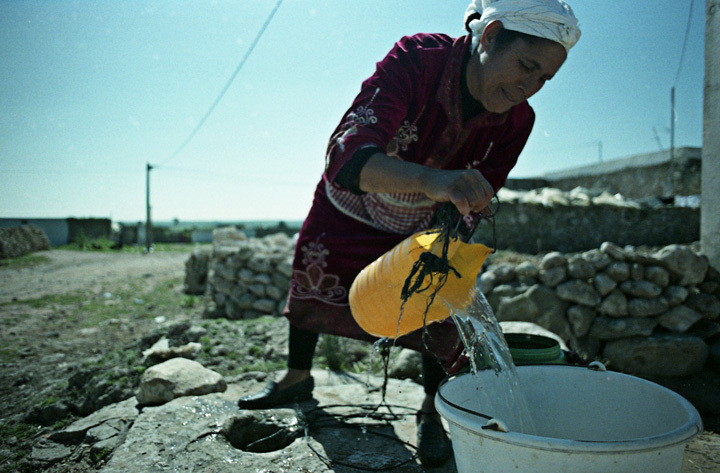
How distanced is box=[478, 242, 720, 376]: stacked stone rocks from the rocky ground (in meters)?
1.47

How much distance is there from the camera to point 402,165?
1.41 metres

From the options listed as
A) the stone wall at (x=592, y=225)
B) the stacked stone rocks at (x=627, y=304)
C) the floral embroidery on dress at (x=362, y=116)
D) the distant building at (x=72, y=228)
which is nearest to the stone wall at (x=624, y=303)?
the stacked stone rocks at (x=627, y=304)

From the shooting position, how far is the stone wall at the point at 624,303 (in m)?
3.74

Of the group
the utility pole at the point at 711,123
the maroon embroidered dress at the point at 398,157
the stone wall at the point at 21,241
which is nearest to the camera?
the maroon embroidered dress at the point at 398,157

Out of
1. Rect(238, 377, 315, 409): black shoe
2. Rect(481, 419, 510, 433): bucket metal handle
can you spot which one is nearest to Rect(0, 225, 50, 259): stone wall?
Rect(238, 377, 315, 409): black shoe

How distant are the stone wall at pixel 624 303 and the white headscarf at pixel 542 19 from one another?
298 cm

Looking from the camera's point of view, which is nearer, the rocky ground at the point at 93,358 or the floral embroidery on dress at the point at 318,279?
the rocky ground at the point at 93,358

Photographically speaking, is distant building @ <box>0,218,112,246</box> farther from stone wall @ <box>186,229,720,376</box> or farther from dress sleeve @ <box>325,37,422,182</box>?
dress sleeve @ <box>325,37,422,182</box>

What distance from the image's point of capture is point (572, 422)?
5.20 ft

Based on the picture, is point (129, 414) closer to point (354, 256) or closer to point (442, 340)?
point (354, 256)

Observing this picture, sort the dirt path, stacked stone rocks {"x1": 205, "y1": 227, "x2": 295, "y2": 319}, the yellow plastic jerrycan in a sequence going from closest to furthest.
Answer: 1. the yellow plastic jerrycan
2. the dirt path
3. stacked stone rocks {"x1": 205, "y1": 227, "x2": 295, "y2": 319}

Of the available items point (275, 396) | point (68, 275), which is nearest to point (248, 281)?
point (68, 275)

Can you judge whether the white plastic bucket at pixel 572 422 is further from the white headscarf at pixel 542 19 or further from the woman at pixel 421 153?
the white headscarf at pixel 542 19

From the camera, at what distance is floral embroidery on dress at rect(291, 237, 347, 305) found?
7.18ft
